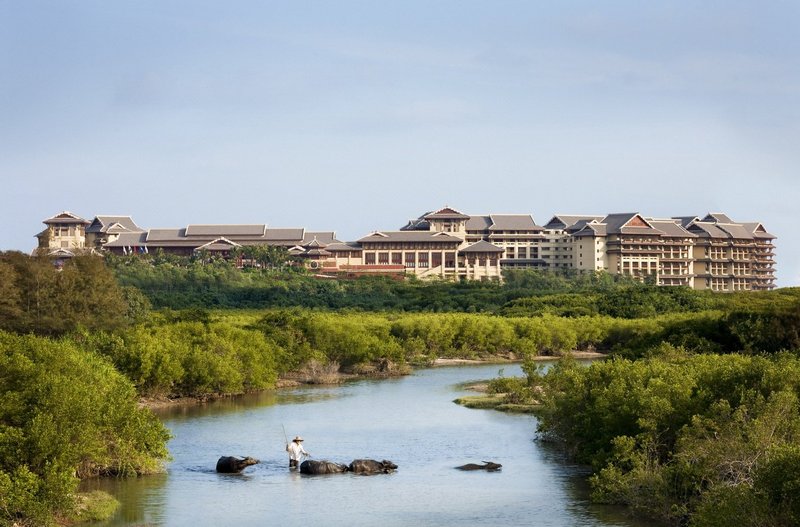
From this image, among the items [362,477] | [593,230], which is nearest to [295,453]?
[362,477]

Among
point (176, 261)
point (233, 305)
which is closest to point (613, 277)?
point (176, 261)

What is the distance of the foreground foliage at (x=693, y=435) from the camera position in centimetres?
1839

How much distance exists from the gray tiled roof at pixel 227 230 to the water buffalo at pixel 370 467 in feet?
314

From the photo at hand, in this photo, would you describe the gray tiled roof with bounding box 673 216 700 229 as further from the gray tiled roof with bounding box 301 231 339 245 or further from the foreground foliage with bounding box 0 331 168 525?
the foreground foliage with bounding box 0 331 168 525

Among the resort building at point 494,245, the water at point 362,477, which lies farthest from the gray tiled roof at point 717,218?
the water at point 362,477

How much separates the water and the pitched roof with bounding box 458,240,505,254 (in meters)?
78.1

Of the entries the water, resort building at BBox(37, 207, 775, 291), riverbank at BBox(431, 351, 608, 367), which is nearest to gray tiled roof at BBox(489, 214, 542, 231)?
resort building at BBox(37, 207, 775, 291)

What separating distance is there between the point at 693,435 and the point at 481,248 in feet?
322

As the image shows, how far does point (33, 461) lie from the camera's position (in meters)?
23.5

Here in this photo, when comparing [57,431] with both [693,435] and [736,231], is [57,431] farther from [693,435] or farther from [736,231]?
[736,231]

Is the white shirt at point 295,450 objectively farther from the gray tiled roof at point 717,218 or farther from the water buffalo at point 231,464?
the gray tiled roof at point 717,218

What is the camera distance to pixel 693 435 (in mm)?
24500

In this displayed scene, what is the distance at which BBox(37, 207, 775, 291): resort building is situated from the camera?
120188 millimetres

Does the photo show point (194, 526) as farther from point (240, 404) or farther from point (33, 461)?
point (240, 404)
